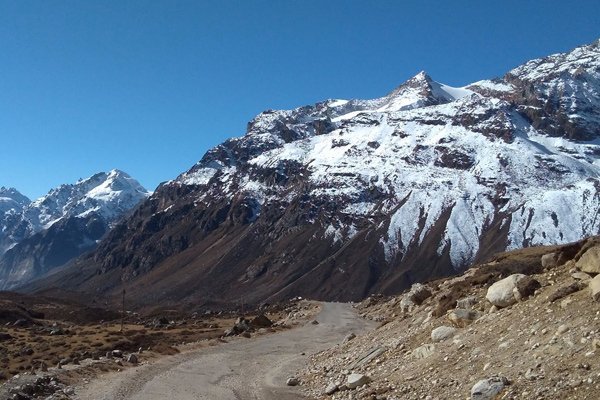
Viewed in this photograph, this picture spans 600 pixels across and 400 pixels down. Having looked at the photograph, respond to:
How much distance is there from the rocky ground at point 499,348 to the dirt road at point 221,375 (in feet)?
12.9

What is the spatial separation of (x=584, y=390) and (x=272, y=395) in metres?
18.8

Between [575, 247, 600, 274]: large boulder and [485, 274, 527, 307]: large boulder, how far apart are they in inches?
130

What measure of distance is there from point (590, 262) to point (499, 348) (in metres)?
5.01

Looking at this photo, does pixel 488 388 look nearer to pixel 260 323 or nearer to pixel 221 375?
pixel 221 375

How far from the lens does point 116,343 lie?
54250mm

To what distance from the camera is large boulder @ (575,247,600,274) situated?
23156 mm

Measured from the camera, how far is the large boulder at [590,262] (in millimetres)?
23156

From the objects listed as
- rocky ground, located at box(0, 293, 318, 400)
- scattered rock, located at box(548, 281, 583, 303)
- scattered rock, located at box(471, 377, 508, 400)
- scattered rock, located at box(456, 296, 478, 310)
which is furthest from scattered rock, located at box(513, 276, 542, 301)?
rocky ground, located at box(0, 293, 318, 400)

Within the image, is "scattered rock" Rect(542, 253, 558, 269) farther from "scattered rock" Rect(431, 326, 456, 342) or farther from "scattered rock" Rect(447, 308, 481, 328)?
"scattered rock" Rect(431, 326, 456, 342)

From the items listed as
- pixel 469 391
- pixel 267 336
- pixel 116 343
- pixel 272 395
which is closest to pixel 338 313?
pixel 267 336

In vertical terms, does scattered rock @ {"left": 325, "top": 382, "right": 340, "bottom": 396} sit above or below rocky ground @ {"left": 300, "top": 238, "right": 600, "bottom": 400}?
below

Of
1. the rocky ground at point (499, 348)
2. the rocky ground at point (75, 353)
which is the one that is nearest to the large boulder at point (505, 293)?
the rocky ground at point (499, 348)

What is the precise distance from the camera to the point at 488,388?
19984 millimetres

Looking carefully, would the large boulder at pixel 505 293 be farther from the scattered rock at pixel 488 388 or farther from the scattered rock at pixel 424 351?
the scattered rock at pixel 488 388
